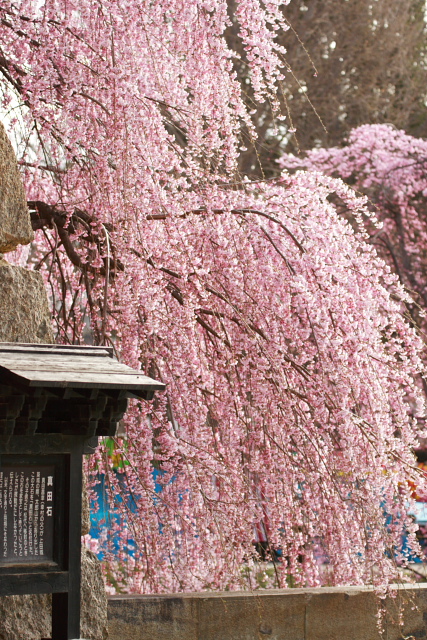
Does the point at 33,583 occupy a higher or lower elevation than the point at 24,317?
lower

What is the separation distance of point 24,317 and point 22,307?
50 millimetres

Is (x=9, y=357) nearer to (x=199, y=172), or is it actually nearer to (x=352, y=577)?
(x=199, y=172)

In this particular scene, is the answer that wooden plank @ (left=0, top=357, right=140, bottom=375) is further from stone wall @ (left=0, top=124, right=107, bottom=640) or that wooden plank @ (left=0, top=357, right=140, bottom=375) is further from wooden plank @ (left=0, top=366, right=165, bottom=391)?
stone wall @ (left=0, top=124, right=107, bottom=640)

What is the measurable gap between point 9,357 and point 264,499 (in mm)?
2625

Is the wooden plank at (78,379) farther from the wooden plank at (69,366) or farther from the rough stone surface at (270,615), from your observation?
the rough stone surface at (270,615)

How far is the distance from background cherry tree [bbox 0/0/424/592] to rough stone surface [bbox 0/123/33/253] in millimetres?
575

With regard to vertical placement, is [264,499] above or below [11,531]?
above

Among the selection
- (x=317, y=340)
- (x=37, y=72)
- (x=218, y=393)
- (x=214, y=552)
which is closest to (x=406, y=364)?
(x=317, y=340)

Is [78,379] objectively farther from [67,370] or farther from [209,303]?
[209,303]

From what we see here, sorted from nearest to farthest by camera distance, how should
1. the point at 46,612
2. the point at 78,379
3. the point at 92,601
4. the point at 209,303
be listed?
the point at 78,379, the point at 46,612, the point at 92,601, the point at 209,303

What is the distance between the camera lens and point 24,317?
4023 millimetres

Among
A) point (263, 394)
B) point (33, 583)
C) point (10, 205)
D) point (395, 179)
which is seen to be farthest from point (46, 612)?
point (395, 179)

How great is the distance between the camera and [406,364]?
514 centimetres

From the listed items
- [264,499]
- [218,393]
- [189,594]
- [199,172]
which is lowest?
[189,594]
